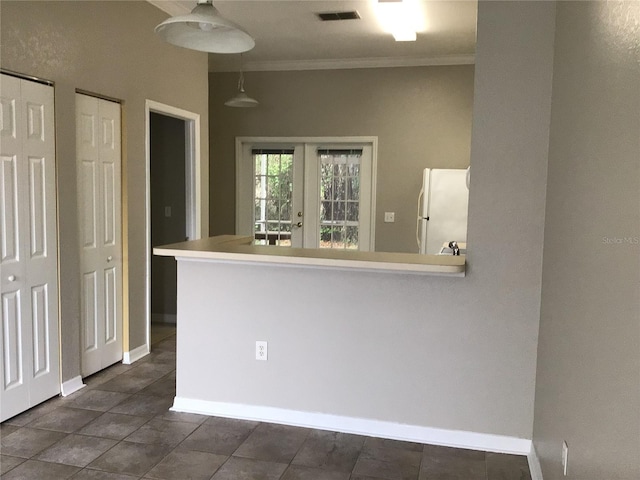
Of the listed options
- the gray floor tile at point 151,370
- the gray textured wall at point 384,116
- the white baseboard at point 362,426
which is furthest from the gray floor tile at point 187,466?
the gray textured wall at point 384,116

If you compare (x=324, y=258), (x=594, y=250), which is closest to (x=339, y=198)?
(x=324, y=258)

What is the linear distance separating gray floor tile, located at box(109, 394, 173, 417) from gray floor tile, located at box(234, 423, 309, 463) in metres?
0.66

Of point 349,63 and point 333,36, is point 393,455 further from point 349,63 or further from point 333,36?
point 349,63

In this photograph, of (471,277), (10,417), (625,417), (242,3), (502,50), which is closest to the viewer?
(625,417)

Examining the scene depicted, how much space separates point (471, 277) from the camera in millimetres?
2652

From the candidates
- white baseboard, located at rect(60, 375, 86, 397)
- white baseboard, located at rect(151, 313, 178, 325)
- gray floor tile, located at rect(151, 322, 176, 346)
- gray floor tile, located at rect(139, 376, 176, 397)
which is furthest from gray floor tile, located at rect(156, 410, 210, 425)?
white baseboard, located at rect(151, 313, 178, 325)

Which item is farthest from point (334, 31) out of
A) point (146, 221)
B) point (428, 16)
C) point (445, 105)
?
point (146, 221)

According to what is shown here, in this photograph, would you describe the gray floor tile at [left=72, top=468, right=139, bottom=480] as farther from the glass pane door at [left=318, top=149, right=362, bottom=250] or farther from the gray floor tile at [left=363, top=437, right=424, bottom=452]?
the glass pane door at [left=318, top=149, right=362, bottom=250]

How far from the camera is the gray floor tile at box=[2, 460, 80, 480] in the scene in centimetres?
237

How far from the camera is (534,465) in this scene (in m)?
2.45

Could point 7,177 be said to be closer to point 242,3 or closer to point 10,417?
point 10,417

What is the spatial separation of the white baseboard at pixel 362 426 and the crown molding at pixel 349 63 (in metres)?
3.95

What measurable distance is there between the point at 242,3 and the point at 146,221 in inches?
71.7

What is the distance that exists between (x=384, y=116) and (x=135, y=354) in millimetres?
3451
